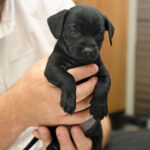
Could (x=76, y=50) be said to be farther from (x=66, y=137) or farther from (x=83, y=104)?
(x=66, y=137)

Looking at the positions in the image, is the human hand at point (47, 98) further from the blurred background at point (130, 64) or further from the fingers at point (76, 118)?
the blurred background at point (130, 64)

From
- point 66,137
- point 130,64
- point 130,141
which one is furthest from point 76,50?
point 130,64

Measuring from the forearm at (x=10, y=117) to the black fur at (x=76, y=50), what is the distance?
0.24 metres

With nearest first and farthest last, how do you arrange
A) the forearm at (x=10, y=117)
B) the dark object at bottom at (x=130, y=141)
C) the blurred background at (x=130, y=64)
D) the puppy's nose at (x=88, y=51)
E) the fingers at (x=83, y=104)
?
the puppy's nose at (x=88, y=51), the fingers at (x=83, y=104), the forearm at (x=10, y=117), the dark object at bottom at (x=130, y=141), the blurred background at (x=130, y=64)

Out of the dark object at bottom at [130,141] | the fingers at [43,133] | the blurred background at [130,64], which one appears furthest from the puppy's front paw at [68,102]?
the blurred background at [130,64]

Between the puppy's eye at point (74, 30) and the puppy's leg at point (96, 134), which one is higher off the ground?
the puppy's eye at point (74, 30)

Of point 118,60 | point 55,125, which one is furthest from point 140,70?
point 55,125

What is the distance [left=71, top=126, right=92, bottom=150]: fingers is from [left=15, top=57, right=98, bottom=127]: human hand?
0.05 metres

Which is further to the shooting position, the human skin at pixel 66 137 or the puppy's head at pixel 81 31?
the human skin at pixel 66 137

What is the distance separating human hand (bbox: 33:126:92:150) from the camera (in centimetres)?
111

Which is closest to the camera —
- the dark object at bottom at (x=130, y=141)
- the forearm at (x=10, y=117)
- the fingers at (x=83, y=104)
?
the fingers at (x=83, y=104)

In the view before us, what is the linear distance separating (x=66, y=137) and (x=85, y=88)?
0.25 m

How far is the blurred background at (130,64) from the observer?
2.83 m

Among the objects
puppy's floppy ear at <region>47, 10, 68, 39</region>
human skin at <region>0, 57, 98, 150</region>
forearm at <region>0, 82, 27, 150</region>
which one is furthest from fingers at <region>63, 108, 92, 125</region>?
puppy's floppy ear at <region>47, 10, 68, 39</region>
